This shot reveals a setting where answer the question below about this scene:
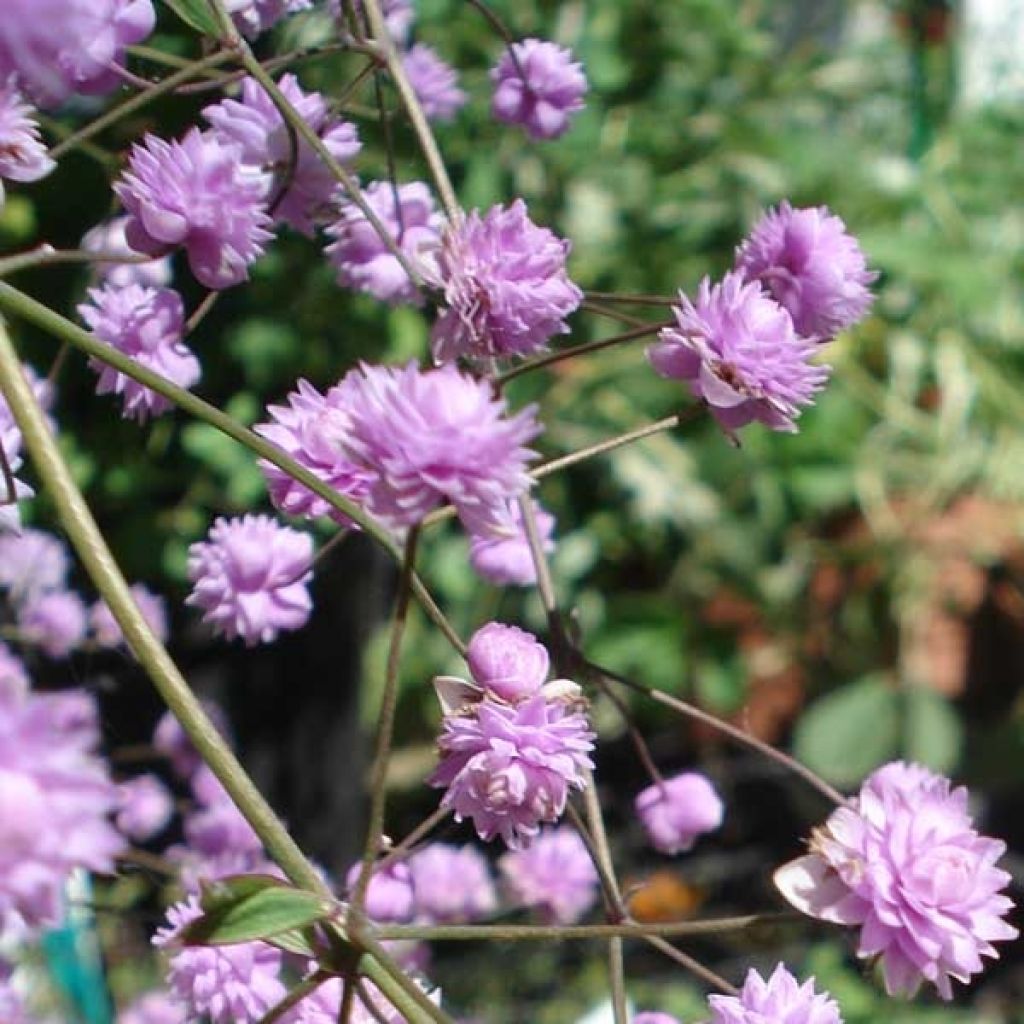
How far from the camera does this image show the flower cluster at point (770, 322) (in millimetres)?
591

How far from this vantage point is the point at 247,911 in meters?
0.47

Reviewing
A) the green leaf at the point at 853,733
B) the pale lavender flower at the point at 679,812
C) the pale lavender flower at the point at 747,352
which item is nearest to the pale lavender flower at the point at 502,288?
the pale lavender flower at the point at 747,352

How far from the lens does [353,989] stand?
1.60ft

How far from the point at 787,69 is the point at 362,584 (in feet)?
2.83

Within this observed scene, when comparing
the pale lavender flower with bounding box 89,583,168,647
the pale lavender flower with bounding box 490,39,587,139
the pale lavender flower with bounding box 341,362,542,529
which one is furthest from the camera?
the pale lavender flower with bounding box 89,583,168,647

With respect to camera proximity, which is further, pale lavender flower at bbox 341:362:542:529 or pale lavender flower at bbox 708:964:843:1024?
pale lavender flower at bbox 708:964:843:1024

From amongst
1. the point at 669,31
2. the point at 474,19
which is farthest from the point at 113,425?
the point at 669,31

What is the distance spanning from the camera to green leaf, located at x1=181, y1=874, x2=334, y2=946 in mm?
463

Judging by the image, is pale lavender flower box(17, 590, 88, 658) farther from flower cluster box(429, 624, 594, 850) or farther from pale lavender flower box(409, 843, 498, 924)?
flower cluster box(429, 624, 594, 850)

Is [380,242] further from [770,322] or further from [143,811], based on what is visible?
[143,811]

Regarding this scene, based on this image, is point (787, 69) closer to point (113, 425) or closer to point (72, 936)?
point (113, 425)

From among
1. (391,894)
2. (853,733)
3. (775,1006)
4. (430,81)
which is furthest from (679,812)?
(853,733)

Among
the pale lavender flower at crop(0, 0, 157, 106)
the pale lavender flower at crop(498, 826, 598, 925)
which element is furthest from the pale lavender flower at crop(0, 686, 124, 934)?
the pale lavender flower at crop(498, 826, 598, 925)

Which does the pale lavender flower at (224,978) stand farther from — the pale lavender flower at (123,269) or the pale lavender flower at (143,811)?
the pale lavender flower at (143,811)
